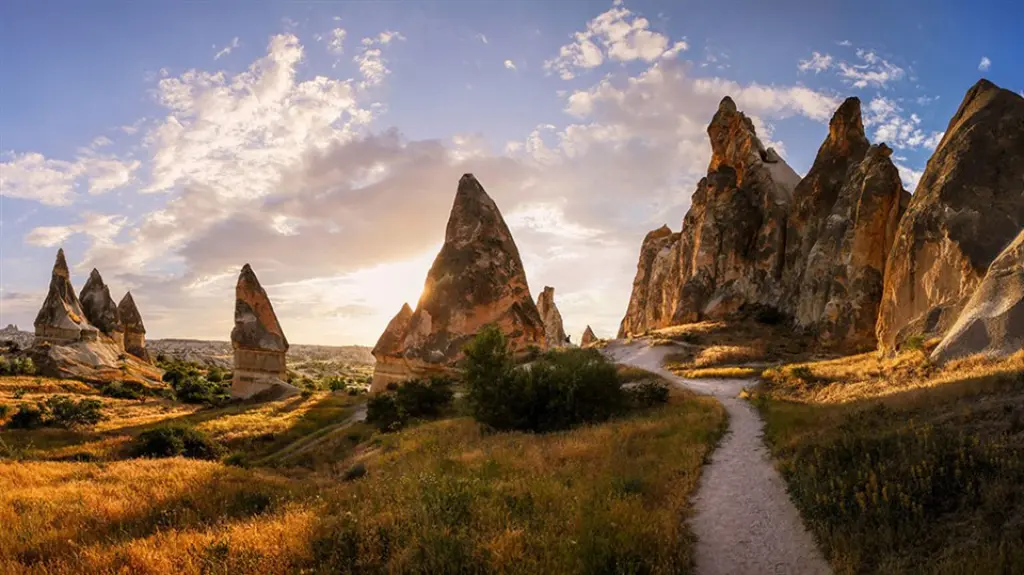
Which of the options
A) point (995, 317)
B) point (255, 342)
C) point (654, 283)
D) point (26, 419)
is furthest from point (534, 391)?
point (654, 283)

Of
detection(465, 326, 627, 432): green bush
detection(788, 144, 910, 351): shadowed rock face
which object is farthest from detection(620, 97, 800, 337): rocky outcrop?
detection(465, 326, 627, 432): green bush

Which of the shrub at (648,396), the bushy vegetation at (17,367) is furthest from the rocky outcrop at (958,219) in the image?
the bushy vegetation at (17,367)

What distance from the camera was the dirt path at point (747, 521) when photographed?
5.61m

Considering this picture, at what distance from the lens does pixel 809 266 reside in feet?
122

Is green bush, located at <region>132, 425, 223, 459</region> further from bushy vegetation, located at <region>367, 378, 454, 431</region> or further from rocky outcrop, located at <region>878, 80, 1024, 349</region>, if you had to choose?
rocky outcrop, located at <region>878, 80, 1024, 349</region>

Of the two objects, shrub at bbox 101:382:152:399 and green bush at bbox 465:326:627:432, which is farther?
shrub at bbox 101:382:152:399

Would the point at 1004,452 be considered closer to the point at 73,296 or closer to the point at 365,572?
the point at 365,572

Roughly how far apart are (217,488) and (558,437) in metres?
7.13

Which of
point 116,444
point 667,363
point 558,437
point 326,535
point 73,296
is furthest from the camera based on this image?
point 73,296

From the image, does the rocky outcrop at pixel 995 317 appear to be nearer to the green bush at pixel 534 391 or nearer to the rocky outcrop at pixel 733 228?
the green bush at pixel 534 391

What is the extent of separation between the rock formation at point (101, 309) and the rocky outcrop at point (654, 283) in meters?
52.2

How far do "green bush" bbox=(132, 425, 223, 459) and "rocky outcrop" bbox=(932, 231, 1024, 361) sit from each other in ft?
75.3

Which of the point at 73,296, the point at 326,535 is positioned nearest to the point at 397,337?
the point at 326,535

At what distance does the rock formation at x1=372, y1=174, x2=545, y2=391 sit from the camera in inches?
881
